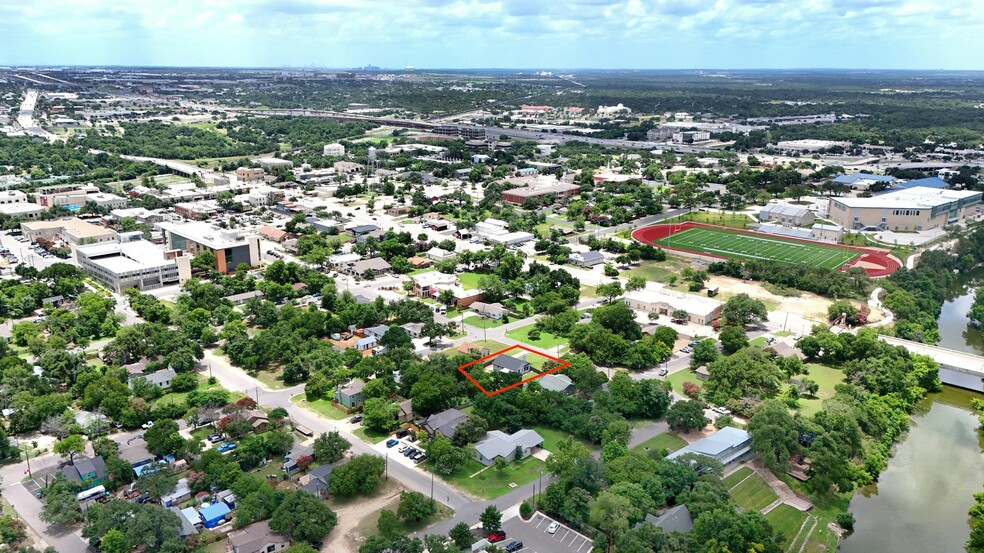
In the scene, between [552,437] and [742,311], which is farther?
[742,311]

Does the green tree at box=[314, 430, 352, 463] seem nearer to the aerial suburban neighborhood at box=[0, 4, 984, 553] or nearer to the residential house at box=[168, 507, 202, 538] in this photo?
the aerial suburban neighborhood at box=[0, 4, 984, 553]

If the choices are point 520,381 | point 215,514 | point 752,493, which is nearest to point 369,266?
point 520,381

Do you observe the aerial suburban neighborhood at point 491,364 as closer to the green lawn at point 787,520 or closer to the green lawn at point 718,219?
the green lawn at point 787,520

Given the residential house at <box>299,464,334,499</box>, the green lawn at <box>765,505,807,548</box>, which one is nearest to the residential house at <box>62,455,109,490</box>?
the residential house at <box>299,464,334,499</box>

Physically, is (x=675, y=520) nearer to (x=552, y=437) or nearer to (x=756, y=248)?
(x=552, y=437)

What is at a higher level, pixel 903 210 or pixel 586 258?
pixel 903 210

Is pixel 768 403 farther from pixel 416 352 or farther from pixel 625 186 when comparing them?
pixel 625 186

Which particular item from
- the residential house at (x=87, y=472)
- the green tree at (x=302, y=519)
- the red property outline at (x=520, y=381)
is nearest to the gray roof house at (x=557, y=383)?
the red property outline at (x=520, y=381)

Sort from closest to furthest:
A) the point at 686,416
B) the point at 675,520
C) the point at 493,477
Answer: the point at 675,520, the point at 493,477, the point at 686,416
